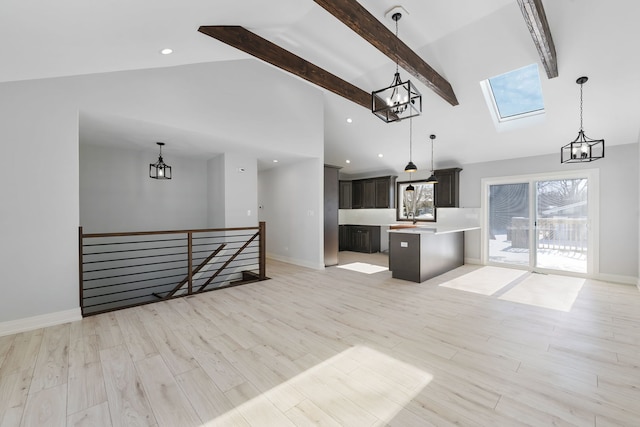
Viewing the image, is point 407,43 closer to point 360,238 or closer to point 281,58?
point 281,58

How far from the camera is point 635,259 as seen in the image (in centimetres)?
488

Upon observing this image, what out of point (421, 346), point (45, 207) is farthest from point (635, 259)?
point (45, 207)

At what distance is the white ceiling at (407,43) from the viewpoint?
7.48 feet

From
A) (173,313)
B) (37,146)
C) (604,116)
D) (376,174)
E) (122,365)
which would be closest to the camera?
(122,365)

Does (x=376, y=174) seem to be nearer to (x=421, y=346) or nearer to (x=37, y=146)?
(x=421, y=346)

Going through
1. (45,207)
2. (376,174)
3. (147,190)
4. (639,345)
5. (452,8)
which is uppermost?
(452,8)

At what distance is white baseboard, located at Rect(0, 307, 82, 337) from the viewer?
2895 millimetres

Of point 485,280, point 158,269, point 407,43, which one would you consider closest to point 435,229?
point 485,280

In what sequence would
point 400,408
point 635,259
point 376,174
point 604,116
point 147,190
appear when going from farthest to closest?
point 376,174 → point 147,190 → point 635,259 → point 604,116 → point 400,408

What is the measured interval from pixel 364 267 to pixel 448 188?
119 inches

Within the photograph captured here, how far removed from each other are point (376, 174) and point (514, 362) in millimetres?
6951

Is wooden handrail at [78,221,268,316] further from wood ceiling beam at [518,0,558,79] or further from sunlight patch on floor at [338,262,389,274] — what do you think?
wood ceiling beam at [518,0,558,79]

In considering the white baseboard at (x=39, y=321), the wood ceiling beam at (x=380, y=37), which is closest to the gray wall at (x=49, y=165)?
the white baseboard at (x=39, y=321)

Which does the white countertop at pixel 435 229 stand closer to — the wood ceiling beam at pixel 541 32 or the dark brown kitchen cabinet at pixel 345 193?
the dark brown kitchen cabinet at pixel 345 193
